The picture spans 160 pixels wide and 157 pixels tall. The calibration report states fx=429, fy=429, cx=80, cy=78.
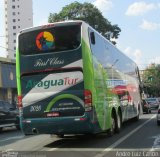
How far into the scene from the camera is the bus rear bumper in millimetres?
13617

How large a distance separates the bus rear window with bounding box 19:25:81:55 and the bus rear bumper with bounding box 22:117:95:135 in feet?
7.52

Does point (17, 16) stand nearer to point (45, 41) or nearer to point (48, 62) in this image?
point (45, 41)

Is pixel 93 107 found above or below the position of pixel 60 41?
below

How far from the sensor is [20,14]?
15988 cm

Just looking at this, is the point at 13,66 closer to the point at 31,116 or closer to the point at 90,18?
the point at 90,18

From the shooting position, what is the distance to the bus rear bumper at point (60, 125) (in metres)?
13.6

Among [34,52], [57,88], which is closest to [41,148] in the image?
[57,88]

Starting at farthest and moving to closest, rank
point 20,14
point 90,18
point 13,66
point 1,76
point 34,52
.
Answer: point 20,14, point 90,18, point 13,66, point 1,76, point 34,52

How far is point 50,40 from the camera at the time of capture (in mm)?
14273

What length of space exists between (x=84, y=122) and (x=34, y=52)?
2.96 m

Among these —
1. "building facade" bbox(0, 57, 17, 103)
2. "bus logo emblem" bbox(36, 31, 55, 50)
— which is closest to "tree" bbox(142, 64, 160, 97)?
"building facade" bbox(0, 57, 17, 103)

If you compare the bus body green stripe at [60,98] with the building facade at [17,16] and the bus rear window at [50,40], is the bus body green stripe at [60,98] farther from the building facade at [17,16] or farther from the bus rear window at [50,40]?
the building facade at [17,16]

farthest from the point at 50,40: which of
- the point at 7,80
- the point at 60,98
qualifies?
the point at 7,80

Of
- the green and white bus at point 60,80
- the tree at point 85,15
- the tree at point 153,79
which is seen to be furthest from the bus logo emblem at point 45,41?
the tree at point 153,79
